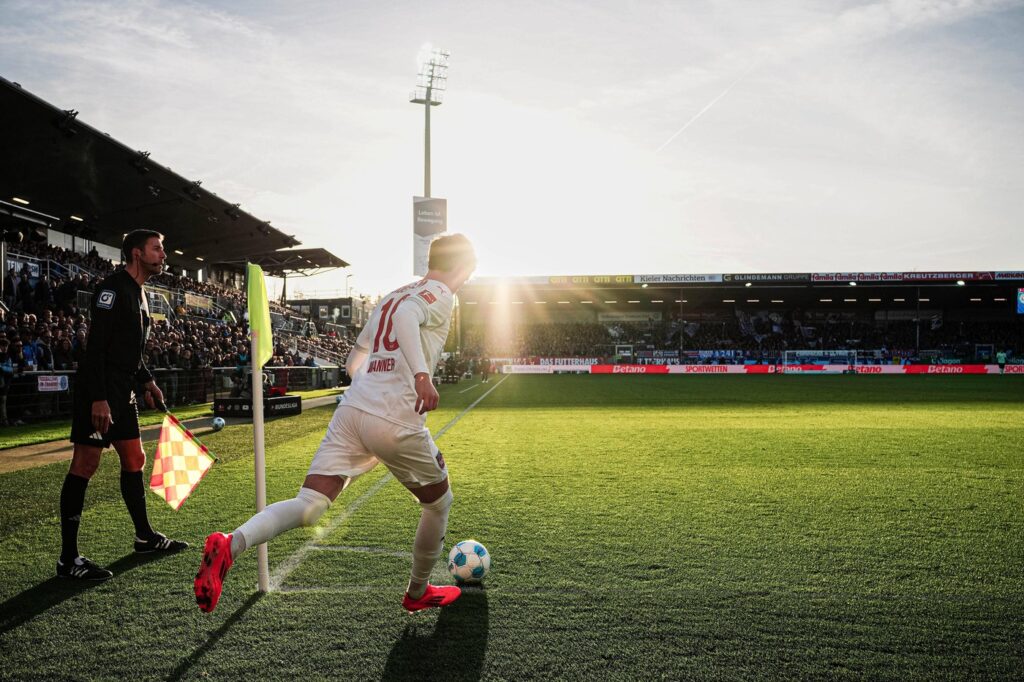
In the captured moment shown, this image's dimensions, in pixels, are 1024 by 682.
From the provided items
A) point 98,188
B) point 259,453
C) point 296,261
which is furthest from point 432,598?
point 296,261

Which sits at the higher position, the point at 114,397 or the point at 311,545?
the point at 114,397

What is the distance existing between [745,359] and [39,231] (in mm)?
44613

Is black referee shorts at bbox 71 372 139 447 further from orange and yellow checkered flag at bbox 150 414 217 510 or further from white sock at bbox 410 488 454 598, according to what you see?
white sock at bbox 410 488 454 598

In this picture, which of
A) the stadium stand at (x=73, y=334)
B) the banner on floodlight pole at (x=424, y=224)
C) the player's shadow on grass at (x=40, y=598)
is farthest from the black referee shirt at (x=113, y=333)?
the banner on floodlight pole at (x=424, y=224)

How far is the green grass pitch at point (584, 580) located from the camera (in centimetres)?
284

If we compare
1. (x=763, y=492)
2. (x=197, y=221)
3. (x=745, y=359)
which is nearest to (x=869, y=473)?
(x=763, y=492)

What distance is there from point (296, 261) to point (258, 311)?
41.4m

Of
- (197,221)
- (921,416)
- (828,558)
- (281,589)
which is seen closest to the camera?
(281,589)

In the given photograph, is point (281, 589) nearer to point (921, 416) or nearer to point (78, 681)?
point (78, 681)

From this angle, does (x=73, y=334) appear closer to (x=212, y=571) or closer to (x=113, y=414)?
(x=113, y=414)

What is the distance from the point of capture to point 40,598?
3.59m

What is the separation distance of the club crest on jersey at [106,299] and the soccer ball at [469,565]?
2.81m

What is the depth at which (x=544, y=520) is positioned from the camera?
5324mm

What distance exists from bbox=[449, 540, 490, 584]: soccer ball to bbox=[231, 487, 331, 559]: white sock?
1.13 metres
